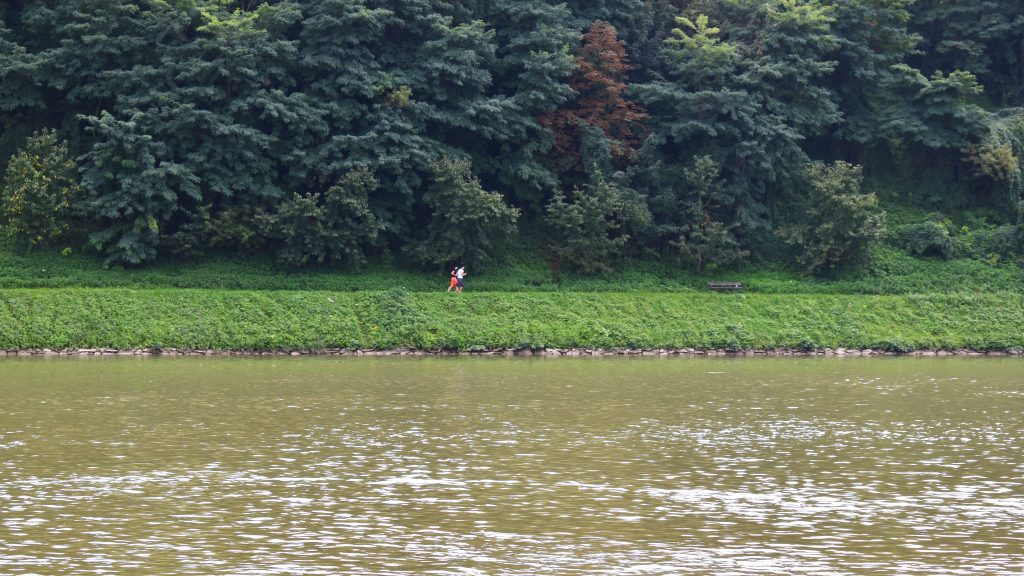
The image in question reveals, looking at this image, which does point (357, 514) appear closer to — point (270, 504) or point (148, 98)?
point (270, 504)

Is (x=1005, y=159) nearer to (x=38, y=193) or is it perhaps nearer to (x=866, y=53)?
(x=866, y=53)

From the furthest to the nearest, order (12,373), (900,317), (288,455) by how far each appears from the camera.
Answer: (900,317), (12,373), (288,455)

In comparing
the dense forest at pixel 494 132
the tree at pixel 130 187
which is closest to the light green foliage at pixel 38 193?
the dense forest at pixel 494 132

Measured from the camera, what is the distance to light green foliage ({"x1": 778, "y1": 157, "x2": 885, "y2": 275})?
4725cm

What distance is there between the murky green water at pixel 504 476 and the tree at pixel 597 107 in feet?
70.5

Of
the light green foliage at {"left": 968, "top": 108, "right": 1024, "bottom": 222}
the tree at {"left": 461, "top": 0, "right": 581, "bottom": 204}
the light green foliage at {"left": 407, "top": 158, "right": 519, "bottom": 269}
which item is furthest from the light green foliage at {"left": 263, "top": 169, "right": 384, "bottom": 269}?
the light green foliage at {"left": 968, "top": 108, "right": 1024, "bottom": 222}

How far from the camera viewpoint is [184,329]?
38844 millimetres

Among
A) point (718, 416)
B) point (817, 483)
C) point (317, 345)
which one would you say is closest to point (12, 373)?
point (317, 345)

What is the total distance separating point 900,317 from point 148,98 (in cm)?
2833

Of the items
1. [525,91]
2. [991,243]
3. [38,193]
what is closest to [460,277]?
[525,91]

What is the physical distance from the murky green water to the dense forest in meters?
14.9

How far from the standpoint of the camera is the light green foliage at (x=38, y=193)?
43281mm

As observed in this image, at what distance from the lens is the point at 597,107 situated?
51375 mm

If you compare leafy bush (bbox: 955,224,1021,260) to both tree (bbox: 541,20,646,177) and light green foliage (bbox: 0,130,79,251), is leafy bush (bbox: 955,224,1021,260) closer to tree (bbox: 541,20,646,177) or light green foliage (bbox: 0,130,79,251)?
tree (bbox: 541,20,646,177)
